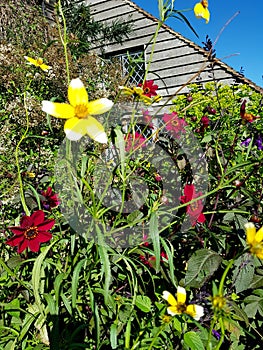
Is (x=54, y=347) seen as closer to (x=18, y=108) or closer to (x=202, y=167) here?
(x=202, y=167)

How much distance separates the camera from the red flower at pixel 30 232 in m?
0.91

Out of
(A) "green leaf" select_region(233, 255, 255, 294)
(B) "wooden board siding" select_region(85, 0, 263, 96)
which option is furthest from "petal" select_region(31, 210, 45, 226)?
(B) "wooden board siding" select_region(85, 0, 263, 96)

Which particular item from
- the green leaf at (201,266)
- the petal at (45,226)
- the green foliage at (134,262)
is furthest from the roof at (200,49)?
Answer: the petal at (45,226)

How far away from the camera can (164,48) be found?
6.24 m

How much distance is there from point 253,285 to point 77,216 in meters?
0.52

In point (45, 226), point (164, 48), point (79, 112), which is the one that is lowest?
point (45, 226)

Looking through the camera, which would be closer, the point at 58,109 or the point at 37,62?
the point at 58,109

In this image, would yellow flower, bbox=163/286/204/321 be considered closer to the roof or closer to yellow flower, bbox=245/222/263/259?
yellow flower, bbox=245/222/263/259

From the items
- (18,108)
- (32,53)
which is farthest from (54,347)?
(32,53)

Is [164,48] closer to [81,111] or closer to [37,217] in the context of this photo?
[37,217]

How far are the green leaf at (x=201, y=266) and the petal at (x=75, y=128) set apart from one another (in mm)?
451

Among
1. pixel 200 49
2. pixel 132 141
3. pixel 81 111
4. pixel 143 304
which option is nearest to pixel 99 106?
pixel 81 111

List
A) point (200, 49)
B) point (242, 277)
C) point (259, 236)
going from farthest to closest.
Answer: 1. point (200, 49)
2. point (242, 277)
3. point (259, 236)

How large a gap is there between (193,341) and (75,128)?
0.57 meters
